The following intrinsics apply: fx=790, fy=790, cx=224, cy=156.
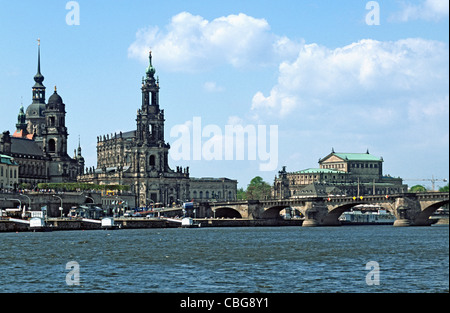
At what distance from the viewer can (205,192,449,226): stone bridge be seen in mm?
142500

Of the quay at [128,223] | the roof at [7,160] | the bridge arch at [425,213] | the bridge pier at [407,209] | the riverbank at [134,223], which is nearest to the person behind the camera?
the quay at [128,223]

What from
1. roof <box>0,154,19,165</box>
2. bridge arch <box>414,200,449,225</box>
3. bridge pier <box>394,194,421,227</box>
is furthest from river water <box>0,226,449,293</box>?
roof <box>0,154,19,165</box>

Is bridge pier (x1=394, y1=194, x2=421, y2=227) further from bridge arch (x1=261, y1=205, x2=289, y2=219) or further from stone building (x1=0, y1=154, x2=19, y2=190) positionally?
stone building (x1=0, y1=154, x2=19, y2=190)

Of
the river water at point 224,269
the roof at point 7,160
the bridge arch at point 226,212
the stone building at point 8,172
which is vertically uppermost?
the roof at point 7,160

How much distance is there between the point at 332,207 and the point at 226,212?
38.6m

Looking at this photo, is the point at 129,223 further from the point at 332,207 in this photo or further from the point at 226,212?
the point at 226,212

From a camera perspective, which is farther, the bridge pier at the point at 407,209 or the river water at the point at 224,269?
the bridge pier at the point at 407,209

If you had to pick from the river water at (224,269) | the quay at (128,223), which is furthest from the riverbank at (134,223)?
the river water at (224,269)

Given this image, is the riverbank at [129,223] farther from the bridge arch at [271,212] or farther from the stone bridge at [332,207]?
the stone bridge at [332,207]

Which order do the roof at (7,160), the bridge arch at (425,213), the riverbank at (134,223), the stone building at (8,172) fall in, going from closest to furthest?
the riverbank at (134,223), the bridge arch at (425,213), the stone building at (8,172), the roof at (7,160)

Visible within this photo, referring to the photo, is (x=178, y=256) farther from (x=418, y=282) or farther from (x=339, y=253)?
(x=418, y=282)

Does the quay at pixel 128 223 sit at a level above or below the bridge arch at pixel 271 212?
below

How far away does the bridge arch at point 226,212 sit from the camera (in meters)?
188

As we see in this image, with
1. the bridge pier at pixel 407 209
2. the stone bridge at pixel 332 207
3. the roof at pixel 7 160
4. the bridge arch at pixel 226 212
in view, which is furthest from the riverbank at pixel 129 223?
the roof at pixel 7 160
